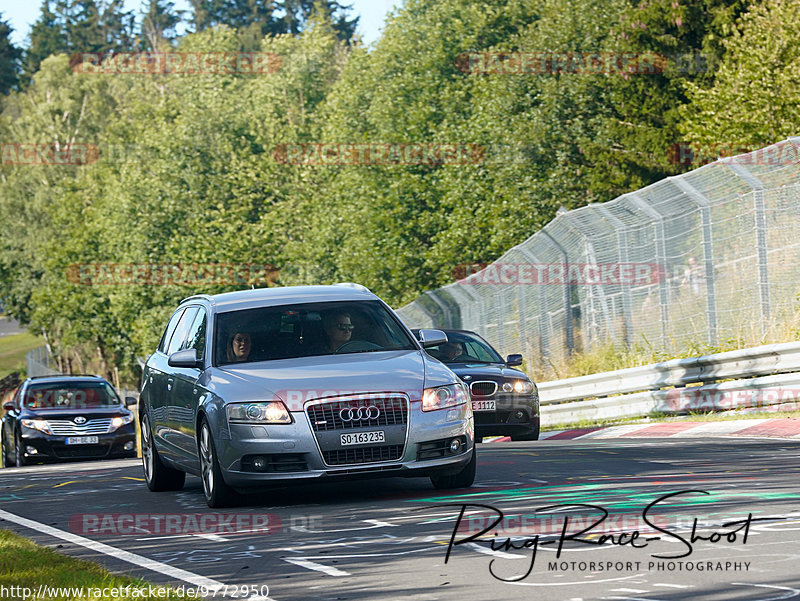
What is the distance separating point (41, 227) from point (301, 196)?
29.3 meters

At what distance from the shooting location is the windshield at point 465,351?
19.0 m

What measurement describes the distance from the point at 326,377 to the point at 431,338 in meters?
1.60

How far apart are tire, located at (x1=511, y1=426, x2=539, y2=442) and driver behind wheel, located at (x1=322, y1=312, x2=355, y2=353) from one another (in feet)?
23.6

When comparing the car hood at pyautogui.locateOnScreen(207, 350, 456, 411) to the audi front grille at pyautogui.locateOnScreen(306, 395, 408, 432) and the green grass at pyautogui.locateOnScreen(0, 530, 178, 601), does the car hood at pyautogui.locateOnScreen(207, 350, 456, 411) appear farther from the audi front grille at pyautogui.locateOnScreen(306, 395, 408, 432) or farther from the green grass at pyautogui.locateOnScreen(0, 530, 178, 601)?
the green grass at pyautogui.locateOnScreen(0, 530, 178, 601)

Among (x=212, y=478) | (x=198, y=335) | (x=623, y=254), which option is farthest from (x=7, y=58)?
(x=212, y=478)

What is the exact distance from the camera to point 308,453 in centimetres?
1012

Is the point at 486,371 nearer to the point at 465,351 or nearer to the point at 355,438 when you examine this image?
the point at 465,351

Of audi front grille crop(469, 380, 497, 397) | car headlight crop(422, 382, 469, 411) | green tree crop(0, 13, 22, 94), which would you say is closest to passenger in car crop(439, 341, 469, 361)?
audi front grille crop(469, 380, 497, 397)

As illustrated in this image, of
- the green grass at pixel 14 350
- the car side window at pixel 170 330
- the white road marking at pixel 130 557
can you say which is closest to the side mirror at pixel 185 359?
the white road marking at pixel 130 557

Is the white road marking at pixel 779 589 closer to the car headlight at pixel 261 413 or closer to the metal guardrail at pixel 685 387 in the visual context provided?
the car headlight at pixel 261 413

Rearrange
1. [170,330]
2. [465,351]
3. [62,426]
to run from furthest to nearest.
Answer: [62,426] < [465,351] < [170,330]

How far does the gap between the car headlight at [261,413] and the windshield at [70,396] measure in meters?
14.0

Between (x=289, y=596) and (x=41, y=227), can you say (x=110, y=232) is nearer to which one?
(x=41, y=227)

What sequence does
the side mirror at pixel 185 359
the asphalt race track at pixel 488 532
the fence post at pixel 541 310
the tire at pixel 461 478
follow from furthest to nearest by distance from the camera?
the fence post at pixel 541 310 → the side mirror at pixel 185 359 → the tire at pixel 461 478 → the asphalt race track at pixel 488 532
